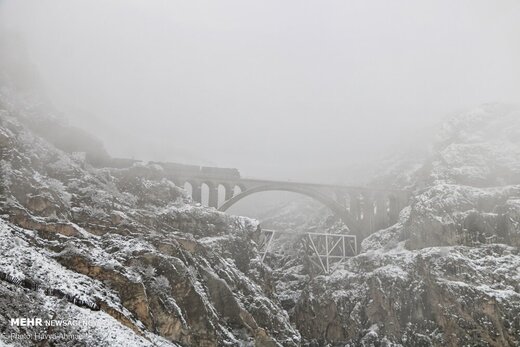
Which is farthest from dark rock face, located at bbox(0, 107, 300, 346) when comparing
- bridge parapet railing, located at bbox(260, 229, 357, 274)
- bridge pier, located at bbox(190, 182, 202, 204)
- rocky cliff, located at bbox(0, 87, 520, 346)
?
bridge parapet railing, located at bbox(260, 229, 357, 274)

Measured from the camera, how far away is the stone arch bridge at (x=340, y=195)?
8381 centimetres

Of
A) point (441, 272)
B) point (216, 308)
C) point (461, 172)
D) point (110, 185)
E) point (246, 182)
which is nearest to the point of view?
point (216, 308)

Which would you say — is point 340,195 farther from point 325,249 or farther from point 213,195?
point 213,195

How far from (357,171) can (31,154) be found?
108 metres

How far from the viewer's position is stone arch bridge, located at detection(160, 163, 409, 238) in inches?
3300

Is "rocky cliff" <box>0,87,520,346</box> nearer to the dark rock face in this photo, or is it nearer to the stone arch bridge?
the dark rock face

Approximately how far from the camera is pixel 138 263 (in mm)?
48625

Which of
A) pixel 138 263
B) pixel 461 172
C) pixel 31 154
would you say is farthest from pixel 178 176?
pixel 461 172

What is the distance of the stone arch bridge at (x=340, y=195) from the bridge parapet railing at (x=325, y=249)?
3.24 m

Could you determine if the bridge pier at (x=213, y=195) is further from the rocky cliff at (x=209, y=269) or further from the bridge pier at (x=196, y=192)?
the rocky cliff at (x=209, y=269)

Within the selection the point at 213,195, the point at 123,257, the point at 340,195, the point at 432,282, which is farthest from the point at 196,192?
the point at 432,282

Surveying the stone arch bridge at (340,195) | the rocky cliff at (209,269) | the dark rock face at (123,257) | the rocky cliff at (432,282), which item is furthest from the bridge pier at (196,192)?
the rocky cliff at (432,282)

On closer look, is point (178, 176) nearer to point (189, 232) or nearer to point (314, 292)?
point (189, 232)

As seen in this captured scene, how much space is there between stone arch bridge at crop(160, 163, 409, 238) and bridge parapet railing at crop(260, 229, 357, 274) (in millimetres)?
3238
